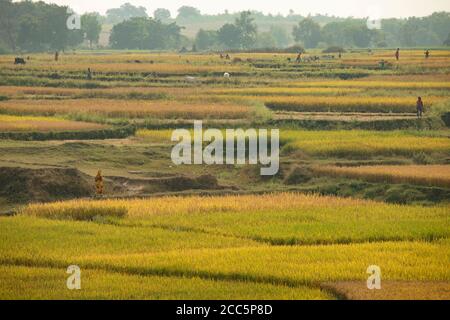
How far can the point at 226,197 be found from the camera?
19.8m

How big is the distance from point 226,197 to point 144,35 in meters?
79.8

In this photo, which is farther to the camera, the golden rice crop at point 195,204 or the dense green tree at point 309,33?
the dense green tree at point 309,33

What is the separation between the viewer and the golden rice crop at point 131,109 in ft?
105

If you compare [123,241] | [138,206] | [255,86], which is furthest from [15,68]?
[123,241]

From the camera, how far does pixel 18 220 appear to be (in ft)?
53.9

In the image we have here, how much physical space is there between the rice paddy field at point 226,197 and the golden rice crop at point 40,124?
0.07 metres

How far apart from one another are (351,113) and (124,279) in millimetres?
22046

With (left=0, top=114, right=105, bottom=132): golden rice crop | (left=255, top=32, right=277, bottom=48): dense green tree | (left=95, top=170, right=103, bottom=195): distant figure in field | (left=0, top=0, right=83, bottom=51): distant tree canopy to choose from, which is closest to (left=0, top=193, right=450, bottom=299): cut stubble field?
(left=95, top=170, right=103, bottom=195): distant figure in field

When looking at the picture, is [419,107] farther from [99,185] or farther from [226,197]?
[99,185]

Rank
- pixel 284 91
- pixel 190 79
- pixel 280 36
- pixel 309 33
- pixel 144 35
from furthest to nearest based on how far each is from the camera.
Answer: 1. pixel 280 36
2. pixel 309 33
3. pixel 144 35
4. pixel 190 79
5. pixel 284 91

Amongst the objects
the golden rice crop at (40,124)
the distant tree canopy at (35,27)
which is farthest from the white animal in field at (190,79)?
the distant tree canopy at (35,27)

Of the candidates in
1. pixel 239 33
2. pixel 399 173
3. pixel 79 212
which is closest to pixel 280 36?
pixel 239 33

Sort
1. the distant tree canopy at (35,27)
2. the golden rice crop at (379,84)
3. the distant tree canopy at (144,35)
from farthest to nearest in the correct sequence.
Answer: the distant tree canopy at (144,35)
the distant tree canopy at (35,27)
the golden rice crop at (379,84)

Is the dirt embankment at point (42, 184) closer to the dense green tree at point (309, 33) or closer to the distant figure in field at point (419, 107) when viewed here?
the distant figure in field at point (419, 107)
